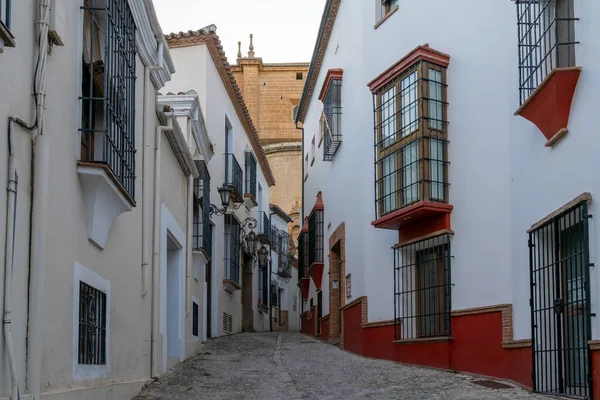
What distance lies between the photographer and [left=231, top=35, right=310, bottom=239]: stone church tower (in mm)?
38844

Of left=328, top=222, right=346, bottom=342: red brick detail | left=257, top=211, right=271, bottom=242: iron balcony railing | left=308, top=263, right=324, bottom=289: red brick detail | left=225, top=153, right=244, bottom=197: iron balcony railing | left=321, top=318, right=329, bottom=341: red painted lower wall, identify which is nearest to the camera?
left=328, top=222, right=346, bottom=342: red brick detail

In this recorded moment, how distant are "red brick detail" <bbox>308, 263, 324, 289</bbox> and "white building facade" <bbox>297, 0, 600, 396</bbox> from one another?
2.53 meters

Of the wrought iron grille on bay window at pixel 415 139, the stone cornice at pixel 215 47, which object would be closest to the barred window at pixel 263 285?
the stone cornice at pixel 215 47

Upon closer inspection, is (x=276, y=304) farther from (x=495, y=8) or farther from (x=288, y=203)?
(x=495, y=8)

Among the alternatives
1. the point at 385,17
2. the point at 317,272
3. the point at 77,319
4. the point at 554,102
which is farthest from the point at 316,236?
the point at 77,319

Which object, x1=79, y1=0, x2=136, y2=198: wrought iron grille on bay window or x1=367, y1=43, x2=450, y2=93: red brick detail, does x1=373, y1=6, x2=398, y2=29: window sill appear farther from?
x1=79, y1=0, x2=136, y2=198: wrought iron grille on bay window

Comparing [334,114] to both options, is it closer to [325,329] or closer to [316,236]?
[316,236]

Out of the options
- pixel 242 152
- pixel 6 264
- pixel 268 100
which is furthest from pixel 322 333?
pixel 268 100

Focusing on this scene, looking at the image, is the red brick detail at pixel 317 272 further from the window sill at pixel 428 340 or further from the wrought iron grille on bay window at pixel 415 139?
the window sill at pixel 428 340

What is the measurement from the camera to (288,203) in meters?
38.9

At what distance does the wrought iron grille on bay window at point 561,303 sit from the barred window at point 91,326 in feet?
14.0

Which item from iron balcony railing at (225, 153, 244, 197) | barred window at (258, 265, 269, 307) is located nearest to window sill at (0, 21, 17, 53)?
iron balcony railing at (225, 153, 244, 197)

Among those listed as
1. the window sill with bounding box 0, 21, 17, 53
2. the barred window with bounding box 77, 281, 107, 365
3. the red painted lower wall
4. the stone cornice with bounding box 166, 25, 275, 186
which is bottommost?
the red painted lower wall

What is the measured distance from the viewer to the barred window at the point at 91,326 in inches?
285
